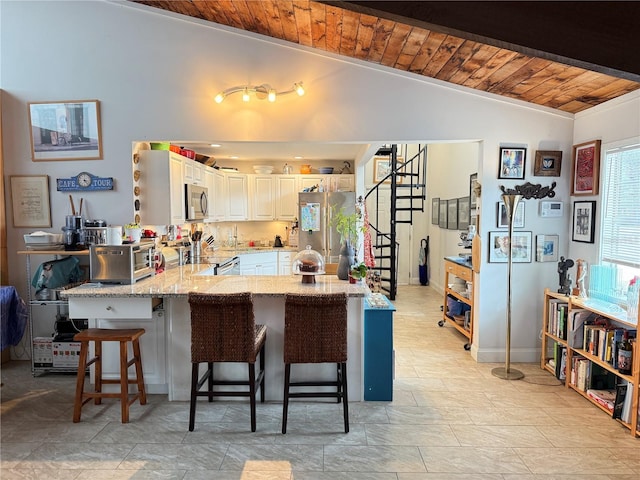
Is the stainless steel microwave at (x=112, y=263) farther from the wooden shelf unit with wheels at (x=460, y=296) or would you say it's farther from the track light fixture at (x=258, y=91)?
the wooden shelf unit with wheels at (x=460, y=296)

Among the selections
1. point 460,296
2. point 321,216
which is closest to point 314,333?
point 460,296

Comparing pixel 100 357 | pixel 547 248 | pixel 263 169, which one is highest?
pixel 263 169

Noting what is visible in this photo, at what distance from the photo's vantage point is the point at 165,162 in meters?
4.00

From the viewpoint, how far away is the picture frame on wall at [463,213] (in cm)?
636

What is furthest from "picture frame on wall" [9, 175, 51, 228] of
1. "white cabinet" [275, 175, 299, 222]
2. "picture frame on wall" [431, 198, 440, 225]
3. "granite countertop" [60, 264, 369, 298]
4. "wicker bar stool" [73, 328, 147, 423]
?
"picture frame on wall" [431, 198, 440, 225]

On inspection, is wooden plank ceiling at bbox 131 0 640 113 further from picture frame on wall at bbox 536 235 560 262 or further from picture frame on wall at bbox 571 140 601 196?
picture frame on wall at bbox 536 235 560 262

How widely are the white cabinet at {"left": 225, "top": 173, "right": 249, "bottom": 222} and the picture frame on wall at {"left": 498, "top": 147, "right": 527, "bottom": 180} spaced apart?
154 inches

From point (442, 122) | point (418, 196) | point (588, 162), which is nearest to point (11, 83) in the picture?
point (442, 122)

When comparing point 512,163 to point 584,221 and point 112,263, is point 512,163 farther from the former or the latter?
point 112,263

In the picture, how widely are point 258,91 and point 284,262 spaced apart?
3.17 m

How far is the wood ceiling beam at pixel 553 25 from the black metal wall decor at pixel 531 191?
2892 millimetres

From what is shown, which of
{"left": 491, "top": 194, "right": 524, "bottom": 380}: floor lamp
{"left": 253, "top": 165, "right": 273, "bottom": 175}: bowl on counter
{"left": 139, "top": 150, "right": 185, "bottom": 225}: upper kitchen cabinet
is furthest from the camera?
{"left": 253, "top": 165, "right": 273, "bottom": 175}: bowl on counter

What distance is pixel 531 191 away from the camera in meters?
3.90

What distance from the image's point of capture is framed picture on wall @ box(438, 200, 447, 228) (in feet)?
24.4
